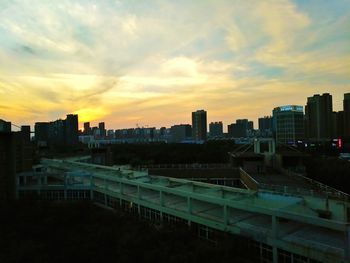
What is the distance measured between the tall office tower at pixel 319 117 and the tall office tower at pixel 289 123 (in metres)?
23.3

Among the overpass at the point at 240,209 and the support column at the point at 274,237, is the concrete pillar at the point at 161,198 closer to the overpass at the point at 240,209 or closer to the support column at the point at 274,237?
the overpass at the point at 240,209

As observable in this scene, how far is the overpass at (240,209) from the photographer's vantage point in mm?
21609

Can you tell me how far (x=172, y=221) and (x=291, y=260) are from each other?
1248cm

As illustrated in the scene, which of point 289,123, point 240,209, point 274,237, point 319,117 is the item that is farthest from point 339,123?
point 274,237

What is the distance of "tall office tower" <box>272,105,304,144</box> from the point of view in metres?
147

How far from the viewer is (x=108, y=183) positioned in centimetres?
4409

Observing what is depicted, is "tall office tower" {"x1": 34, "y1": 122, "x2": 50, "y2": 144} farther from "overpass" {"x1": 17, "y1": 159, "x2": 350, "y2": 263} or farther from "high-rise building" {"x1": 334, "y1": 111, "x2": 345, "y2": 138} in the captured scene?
"high-rise building" {"x1": 334, "y1": 111, "x2": 345, "y2": 138}

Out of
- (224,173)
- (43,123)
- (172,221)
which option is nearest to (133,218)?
(172,221)

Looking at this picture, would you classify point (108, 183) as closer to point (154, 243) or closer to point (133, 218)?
point (133, 218)

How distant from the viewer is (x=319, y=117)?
Answer: 169 metres

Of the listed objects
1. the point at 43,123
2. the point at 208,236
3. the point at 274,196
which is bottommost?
the point at 208,236

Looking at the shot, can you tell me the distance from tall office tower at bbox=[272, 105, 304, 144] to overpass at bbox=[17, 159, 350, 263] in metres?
117

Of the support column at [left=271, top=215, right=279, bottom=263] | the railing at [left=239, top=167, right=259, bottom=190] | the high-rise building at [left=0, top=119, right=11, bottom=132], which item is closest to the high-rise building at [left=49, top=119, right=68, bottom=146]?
the high-rise building at [left=0, top=119, right=11, bottom=132]

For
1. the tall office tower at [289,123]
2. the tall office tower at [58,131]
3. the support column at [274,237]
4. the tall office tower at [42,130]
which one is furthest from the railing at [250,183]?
the tall office tower at [58,131]
